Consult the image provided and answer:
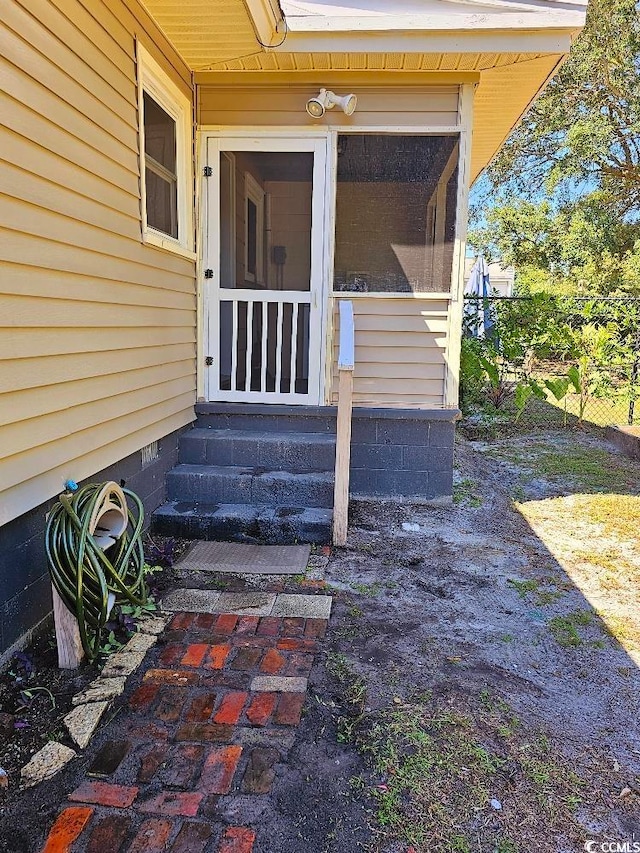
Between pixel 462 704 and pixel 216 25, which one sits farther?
pixel 216 25

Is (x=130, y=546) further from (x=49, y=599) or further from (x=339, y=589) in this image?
(x=339, y=589)

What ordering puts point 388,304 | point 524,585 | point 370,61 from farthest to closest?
point 388,304, point 370,61, point 524,585

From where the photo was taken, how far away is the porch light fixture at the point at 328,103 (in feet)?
12.2

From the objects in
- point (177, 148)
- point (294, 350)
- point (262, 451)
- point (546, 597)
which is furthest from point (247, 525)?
point (177, 148)

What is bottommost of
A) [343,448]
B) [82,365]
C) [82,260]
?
[343,448]

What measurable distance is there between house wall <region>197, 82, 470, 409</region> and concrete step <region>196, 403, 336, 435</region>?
15cm

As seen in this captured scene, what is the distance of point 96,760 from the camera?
5.45 ft

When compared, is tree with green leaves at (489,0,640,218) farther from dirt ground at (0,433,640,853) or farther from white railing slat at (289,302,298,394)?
dirt ground at (0,433,640,853)

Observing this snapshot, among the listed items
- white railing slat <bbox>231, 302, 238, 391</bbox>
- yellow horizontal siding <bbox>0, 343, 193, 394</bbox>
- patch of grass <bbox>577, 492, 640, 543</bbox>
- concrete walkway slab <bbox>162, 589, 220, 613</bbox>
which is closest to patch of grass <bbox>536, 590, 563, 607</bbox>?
patch of grass <bbox>577, 492, 640, 543</bbox>

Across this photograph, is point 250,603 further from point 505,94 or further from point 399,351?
point 505,94

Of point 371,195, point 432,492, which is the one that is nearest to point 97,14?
→ point 371,195

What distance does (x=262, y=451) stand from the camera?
388cm

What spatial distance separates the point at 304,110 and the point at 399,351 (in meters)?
1.65

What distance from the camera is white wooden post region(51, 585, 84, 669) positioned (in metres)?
2.02
